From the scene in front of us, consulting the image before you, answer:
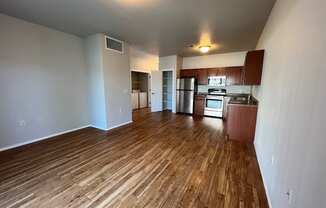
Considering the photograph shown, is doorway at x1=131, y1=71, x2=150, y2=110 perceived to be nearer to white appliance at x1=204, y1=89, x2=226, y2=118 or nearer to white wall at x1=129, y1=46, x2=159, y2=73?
white wall at x1=129, y1=46, x2=159, y2=73

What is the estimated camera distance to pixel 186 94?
21.1ft

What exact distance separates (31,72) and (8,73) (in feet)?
1.25

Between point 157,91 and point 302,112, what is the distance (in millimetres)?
6054

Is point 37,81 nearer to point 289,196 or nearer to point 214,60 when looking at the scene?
point 289,196

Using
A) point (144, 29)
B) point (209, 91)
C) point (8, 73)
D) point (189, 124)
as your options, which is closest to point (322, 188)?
point (144, 29)

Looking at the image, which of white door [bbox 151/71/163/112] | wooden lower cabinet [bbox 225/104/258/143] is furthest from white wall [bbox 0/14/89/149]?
wooden lower cabinet [bbox 225/104/258/143]

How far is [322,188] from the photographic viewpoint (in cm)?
78

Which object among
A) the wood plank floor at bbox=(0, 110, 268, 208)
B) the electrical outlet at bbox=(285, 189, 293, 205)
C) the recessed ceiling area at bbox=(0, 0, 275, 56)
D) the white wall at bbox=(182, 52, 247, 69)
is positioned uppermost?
the recessed ceiling area at bbox=(0, 0, 275, 56)

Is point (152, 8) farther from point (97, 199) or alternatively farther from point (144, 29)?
point (97, 199)

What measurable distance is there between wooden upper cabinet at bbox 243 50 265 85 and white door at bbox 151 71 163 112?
4198mm

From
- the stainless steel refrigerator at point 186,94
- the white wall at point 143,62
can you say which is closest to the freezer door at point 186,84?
the stainless steel refrigerator at point 186,94

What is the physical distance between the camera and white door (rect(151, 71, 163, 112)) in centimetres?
691

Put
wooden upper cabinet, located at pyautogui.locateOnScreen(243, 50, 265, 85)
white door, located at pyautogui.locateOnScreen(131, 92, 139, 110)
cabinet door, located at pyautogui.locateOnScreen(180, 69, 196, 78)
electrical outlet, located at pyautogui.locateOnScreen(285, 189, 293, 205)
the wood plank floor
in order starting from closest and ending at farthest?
electrical outlet, located at pyautogui.locateOnScreen(285, 189, 293, 205) → the wood plank floor → wooden upper cabinet, located at pyautogui.locateOnScreen(243, 50, 265, 85) → cabinet door, located at pyautogui.locateOnScreen(180, 69, 196, 78) → white door, located at pyautogui.locateOnScreen(131, 92, 139, 110)

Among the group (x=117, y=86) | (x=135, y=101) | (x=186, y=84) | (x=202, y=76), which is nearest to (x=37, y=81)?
(x=117, y=86)
